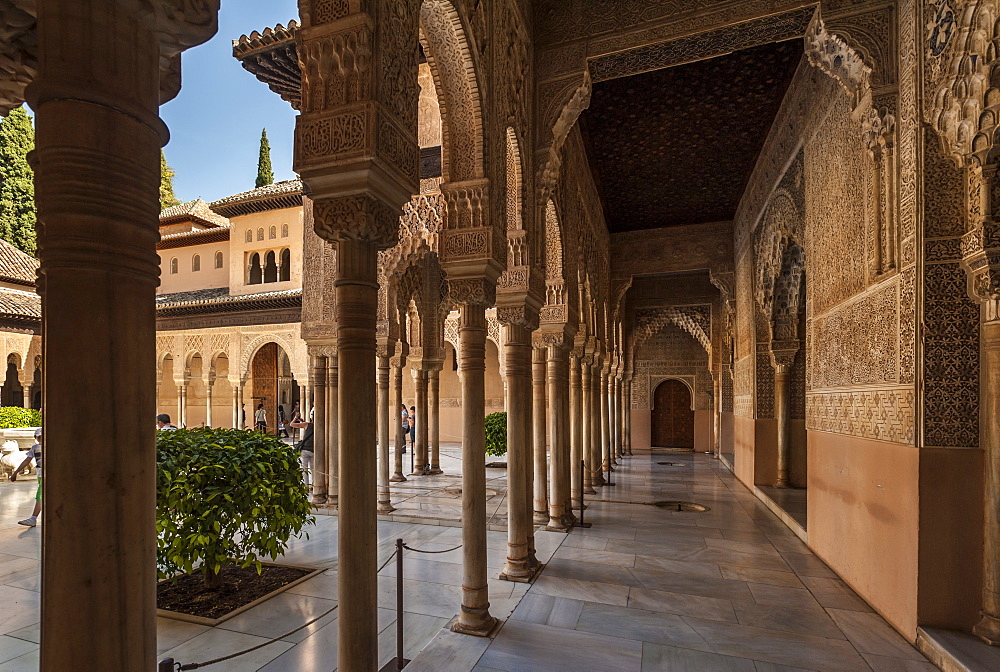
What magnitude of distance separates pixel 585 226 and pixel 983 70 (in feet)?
19.4

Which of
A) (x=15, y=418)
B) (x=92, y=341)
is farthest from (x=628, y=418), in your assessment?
(x=92, y=341)

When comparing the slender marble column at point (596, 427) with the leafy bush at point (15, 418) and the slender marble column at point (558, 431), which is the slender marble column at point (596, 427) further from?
the leafy bush at point (15, 418)

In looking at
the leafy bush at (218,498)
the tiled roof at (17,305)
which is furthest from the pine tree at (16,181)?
the leafy bush at (218,498)

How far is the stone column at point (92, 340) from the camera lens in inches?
45.2

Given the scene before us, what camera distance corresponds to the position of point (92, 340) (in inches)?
46.9

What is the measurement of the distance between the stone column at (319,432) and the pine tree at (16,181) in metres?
15.5

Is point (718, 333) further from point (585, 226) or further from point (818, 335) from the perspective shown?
point (818, 335)

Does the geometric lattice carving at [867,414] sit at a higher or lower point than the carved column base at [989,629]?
higher

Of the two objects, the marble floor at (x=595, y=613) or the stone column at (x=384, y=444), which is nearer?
the marble floor at (x=595, y=613)

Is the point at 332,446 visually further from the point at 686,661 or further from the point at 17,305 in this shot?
the point at 17,305

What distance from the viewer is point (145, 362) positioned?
1.31m

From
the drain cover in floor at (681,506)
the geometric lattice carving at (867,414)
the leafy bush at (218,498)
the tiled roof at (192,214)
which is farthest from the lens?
the tiled roof at (192,214)

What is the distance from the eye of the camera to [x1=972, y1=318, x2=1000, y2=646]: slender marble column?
354cm

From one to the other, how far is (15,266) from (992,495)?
86.7 feet
